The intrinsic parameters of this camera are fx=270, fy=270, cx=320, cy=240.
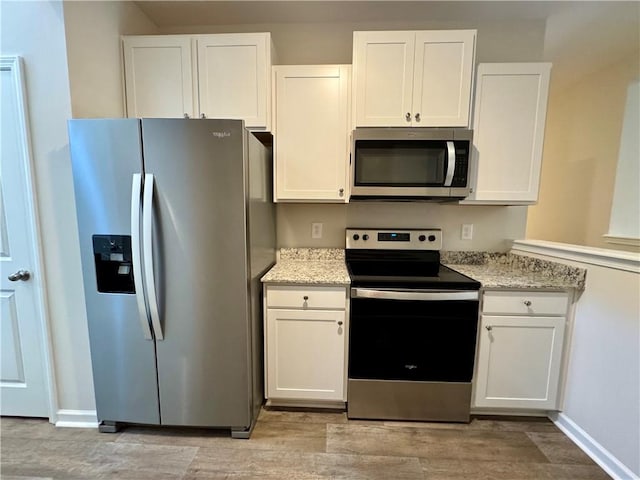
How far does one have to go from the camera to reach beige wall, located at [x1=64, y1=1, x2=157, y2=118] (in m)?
1.47

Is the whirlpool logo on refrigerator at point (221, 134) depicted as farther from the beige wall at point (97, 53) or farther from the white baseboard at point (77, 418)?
the white baseboard at point (77, 418)

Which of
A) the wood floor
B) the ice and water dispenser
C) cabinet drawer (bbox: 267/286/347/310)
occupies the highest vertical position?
the ice and water dispenser

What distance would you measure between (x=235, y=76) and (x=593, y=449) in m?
3.05

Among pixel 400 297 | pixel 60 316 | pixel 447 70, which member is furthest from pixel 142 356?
pixel 447 70

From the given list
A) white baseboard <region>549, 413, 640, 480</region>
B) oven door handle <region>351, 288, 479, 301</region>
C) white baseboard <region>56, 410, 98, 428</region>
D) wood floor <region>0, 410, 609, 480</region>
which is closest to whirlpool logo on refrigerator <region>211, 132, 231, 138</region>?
oven door handle <region>351, 288, 479, 301</region>

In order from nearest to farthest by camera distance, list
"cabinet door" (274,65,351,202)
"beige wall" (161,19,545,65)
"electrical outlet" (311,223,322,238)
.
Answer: "cabinet door" (274,65,351,202), "beige wall" (161,19,545,65), "electrical outlet" (311,223,322,238)

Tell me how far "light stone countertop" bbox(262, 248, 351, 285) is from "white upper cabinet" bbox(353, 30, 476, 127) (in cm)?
102

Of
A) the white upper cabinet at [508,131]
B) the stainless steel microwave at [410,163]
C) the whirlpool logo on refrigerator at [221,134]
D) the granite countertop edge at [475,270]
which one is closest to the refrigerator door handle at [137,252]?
the whirlpool logo on refrigerator at [221,134]

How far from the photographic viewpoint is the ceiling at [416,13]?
1.84 meters

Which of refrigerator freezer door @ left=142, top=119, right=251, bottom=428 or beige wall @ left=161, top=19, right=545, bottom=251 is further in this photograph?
beige wall @ left=161, top=19, right=545, bottom=251

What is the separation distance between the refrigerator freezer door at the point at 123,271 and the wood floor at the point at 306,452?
0.62ft

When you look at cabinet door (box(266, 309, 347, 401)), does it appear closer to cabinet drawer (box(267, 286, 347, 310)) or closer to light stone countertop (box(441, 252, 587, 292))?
cabinet drawer (box(267, 286, 347, 310))

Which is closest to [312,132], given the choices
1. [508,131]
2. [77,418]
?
[508,131]

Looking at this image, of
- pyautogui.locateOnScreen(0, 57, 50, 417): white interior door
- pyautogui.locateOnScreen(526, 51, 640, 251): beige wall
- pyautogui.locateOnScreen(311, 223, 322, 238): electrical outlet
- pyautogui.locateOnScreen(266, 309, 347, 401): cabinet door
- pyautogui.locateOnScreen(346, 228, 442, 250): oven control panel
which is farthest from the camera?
pyautogui.locateOnScreen(526, 51, 640, 251): beige wall
